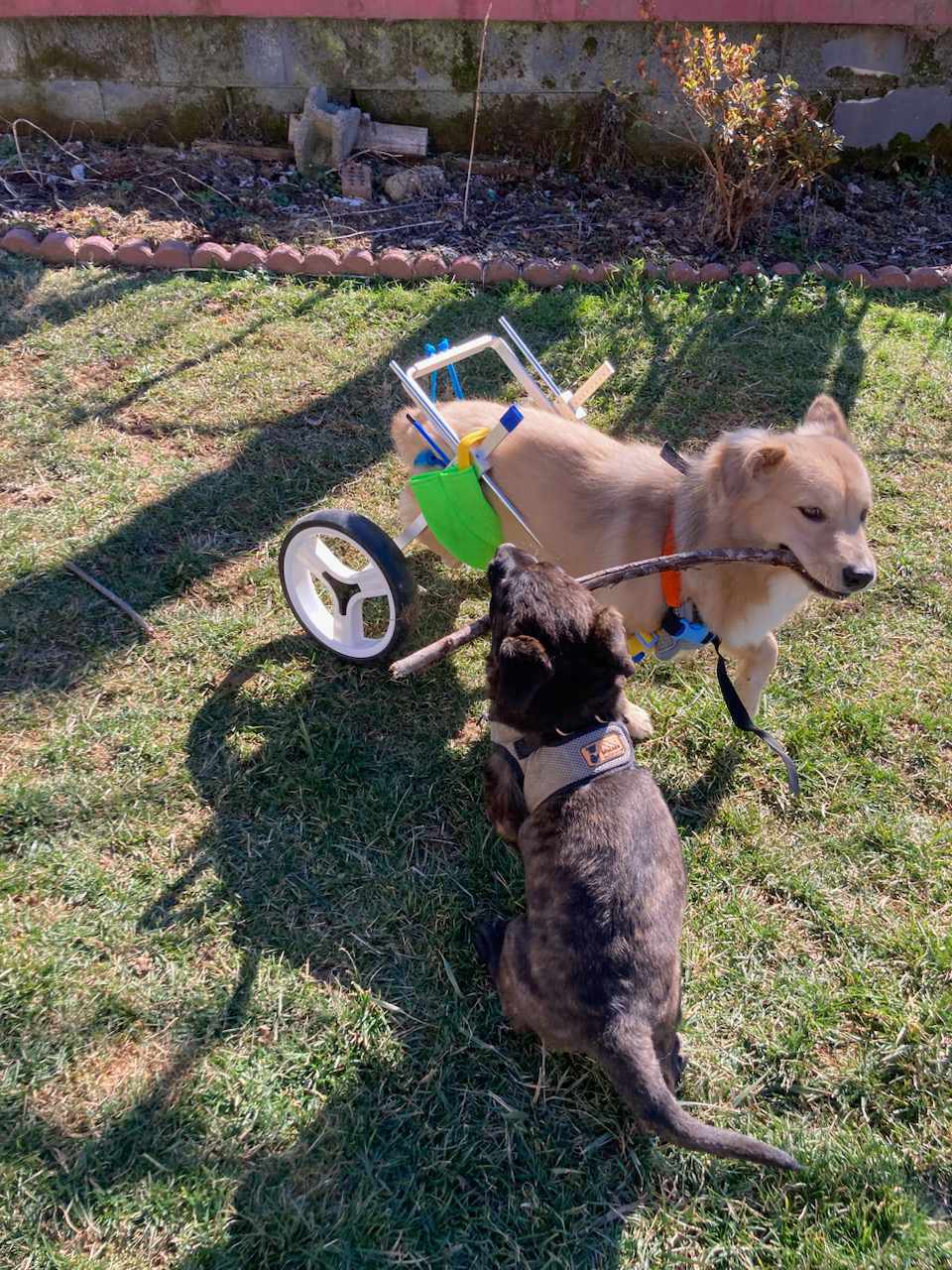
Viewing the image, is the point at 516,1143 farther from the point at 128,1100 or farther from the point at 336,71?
the point at 336,71

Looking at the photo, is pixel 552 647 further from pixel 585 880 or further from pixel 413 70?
pixel 413 70

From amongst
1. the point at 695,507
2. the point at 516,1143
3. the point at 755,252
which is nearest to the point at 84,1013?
the point at 516,1143

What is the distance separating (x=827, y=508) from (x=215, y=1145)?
270 cm

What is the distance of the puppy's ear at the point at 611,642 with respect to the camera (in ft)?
8.73

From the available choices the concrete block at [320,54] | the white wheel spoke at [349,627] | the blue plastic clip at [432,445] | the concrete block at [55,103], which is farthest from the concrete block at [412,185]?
the white wheel spoke at [349,627]

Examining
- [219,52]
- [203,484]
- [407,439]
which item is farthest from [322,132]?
[407,439]

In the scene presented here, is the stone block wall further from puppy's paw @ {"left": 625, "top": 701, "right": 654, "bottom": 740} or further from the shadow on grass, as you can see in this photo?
puppy's paw @ {"left": 625, "top": 701, "right": 654, "bottom": 740}

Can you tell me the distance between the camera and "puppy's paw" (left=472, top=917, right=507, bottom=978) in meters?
2.78

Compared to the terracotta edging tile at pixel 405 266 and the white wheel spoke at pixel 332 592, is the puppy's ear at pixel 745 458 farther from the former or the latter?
the terracotta edging tile at pixel 405 266

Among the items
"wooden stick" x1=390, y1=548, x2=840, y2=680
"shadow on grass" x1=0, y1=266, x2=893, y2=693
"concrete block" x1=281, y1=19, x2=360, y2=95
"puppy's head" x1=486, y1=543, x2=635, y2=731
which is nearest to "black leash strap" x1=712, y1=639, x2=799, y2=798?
"wooden stick" x1=390, y1=548, x2=840, y2=680

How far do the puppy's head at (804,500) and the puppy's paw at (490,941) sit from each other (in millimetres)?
1570

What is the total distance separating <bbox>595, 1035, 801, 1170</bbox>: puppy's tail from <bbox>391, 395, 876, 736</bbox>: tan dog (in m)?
1.31

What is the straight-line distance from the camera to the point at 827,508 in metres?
2.87

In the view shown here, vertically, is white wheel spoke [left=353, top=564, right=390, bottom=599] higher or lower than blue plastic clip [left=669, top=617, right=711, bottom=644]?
lower
